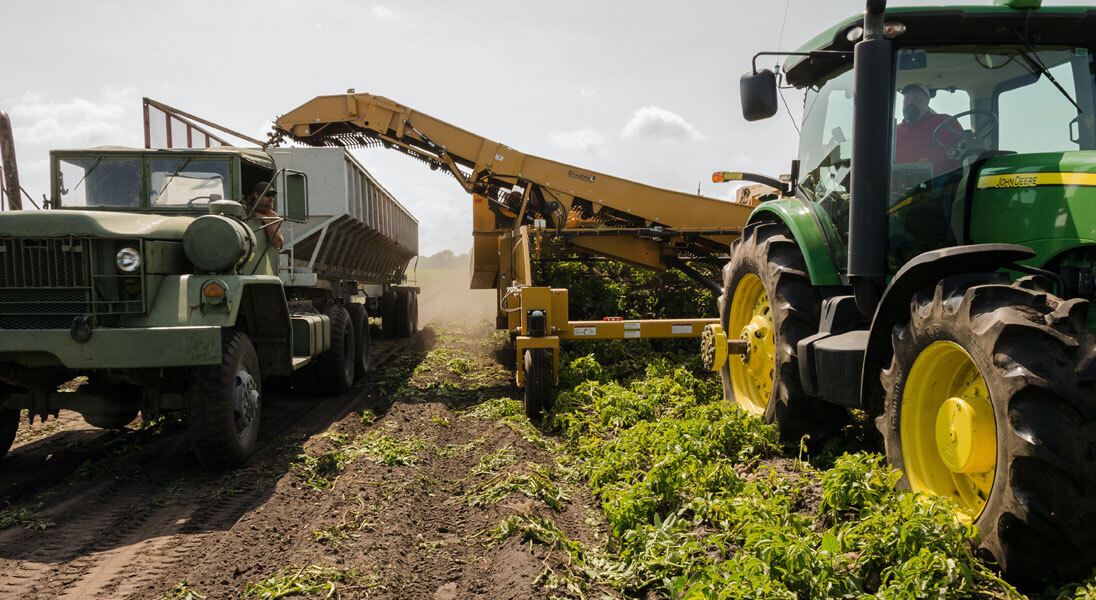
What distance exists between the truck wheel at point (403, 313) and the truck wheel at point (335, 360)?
5.92 meters

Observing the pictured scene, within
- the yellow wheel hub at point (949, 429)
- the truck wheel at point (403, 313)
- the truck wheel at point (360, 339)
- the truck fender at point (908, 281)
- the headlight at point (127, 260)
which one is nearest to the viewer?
the yellow wheel hub at point (949, 429)

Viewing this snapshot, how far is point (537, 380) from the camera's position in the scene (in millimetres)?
6438

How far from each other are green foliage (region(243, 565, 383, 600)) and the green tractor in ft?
8.41

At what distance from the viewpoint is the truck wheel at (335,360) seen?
8.30m

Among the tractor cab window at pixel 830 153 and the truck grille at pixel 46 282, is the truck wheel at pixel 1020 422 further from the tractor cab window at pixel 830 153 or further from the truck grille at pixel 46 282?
the truck grille at pixel 46 282

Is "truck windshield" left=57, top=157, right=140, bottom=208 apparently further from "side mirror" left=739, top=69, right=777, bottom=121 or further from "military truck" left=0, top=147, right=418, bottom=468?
"side mirror" left=739, top=69, right=777, bottom=121

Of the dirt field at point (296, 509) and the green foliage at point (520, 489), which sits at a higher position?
the green foliage at point (520, 489)

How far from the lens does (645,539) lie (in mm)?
3479

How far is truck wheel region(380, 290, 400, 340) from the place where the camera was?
47.2 feet

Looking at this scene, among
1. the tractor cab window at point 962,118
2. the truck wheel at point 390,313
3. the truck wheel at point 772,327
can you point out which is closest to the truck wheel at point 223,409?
the truck wheel at point 772,327

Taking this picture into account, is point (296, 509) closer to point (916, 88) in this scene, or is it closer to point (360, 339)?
point (916, 88)

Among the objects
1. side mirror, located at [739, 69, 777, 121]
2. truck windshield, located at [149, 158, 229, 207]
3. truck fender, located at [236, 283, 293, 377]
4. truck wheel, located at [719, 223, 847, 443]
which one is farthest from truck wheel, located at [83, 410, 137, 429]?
side mirror, located at [739, 69, 777, 121]

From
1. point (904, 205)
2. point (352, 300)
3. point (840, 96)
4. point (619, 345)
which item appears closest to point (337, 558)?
point (904, 205)

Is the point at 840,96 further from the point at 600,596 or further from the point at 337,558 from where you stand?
the point at 337,558
